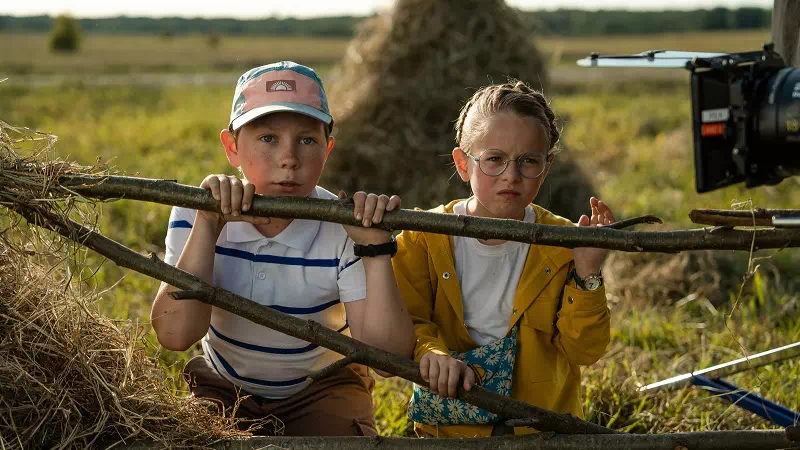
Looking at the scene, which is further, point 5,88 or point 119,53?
point 119,53

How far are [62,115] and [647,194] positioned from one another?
9.18m

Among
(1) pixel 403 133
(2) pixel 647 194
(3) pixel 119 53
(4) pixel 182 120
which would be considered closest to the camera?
(1) pixel 403 133

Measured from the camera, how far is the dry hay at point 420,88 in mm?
7098

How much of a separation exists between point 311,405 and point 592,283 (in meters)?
0.94

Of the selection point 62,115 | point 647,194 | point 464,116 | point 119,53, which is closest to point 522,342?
point 464,116

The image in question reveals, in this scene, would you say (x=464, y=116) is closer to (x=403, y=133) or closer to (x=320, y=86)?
(x=320, y=86)

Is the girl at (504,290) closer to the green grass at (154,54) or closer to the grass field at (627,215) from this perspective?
the grass field at (627,215)

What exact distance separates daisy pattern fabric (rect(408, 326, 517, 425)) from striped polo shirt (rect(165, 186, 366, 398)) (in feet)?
1.25

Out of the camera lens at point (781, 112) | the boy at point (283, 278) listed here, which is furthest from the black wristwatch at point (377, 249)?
the camera lens at point (781, 112)

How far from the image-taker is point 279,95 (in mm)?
2764

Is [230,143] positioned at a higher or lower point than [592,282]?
higher

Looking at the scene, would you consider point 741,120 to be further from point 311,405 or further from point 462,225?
point 311,405

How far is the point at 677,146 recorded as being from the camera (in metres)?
10.3

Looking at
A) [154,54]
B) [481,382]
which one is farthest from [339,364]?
[154,54]
